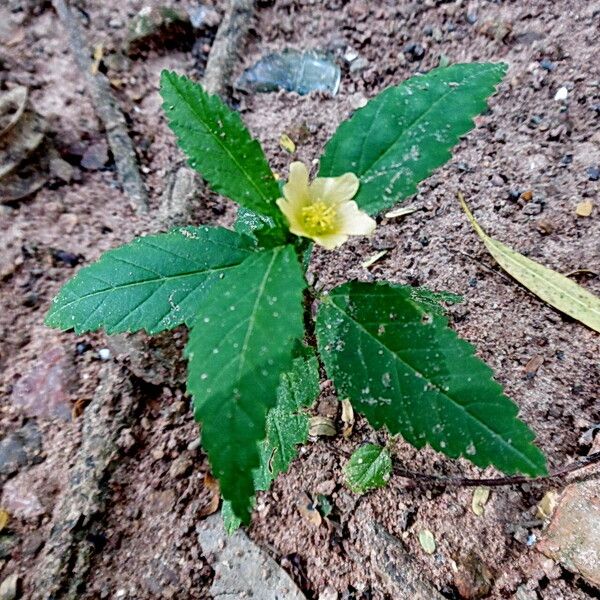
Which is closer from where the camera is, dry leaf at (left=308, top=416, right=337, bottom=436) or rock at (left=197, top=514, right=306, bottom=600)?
rock at (left=197, top=514, right=306, bottom=600)

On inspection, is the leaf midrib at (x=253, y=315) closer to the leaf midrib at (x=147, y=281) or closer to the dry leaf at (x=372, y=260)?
the leaf midrib at (x=147, y=281)

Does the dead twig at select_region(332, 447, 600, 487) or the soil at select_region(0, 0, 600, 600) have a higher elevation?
the soil at select_region(0, 0, 600, 600)

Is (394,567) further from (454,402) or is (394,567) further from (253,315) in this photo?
(253,315)

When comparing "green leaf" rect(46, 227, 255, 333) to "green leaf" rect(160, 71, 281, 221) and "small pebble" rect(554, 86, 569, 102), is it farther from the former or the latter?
"small pebble" rect(554, 86, 569, 102)

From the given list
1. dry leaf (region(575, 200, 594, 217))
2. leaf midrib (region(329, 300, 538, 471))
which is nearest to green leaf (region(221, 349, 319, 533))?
leaf midrib (region(329, 300, 538, 471))

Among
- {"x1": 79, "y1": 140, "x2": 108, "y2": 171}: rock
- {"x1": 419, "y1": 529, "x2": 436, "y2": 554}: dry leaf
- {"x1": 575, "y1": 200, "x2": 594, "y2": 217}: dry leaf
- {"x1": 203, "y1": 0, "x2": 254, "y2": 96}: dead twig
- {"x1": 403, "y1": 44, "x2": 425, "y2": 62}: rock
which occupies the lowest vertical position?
{"x1": 419, "y1": 529, "x2": 436, "y2": 554}: dry leaf

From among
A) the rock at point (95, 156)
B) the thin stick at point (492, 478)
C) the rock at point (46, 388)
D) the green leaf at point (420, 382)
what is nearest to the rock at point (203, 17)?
the rock at point (95, 156)

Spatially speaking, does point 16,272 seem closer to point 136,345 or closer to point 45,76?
point 136,345

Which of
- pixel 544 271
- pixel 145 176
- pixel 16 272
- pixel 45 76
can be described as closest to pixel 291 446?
pixel 544 271
